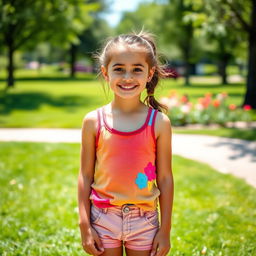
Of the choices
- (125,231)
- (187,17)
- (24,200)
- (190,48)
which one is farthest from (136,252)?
(190,48)

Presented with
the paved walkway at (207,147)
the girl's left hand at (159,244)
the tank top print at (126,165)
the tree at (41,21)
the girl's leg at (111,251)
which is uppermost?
the tree at (41,21)

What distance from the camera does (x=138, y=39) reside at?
2.00 metres

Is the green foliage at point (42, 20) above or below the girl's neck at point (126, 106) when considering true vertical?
above

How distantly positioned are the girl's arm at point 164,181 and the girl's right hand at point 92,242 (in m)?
0.30

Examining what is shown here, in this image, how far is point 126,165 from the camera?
192cm

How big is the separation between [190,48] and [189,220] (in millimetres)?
30657

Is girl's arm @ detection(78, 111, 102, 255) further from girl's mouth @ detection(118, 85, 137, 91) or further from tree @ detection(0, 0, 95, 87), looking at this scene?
tree @ detection(0, 0, 95, 87)

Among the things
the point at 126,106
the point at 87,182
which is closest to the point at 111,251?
the point at 87,182

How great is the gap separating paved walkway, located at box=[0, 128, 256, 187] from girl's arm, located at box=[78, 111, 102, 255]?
3458 millimetres

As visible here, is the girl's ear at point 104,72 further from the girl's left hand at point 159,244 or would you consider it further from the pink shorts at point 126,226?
the girl's left hand at point 159,244

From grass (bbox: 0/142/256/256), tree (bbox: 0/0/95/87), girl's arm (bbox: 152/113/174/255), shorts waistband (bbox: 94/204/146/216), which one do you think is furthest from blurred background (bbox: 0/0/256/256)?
tree (bbox: 0/0/95/87)

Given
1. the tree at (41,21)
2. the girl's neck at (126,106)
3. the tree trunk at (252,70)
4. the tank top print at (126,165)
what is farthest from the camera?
the tree at (41,21)

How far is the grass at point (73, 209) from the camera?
3191mm

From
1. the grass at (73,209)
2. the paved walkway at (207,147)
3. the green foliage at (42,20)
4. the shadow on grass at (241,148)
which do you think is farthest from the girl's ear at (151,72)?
the green foliage at (42,20)
